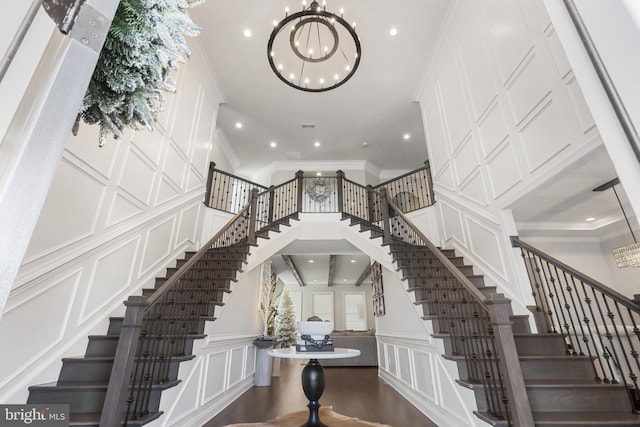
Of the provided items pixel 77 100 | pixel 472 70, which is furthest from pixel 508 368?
pixel 472 70

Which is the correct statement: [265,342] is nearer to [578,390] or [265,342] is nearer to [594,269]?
[578,390]

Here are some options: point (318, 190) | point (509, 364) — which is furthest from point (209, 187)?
point (509, 364)

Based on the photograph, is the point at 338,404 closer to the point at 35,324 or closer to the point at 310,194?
the point at 35,324

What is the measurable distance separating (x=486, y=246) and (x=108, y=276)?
14.3ft

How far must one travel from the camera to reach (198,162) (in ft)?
16.5

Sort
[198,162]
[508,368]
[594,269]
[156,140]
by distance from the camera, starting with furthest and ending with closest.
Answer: [198,162] < [594,269] < [156,140] < [508,368]

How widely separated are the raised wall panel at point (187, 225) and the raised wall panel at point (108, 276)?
1.06 meters

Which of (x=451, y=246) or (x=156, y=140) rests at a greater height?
(x=156, y=140)

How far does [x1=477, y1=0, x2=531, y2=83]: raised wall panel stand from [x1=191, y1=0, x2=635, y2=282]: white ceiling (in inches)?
38.3

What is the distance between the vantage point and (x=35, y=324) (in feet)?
7.09

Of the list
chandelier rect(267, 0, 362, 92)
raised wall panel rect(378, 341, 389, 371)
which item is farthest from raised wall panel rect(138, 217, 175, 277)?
raised wall panel rect(378, 341, 389, 371)

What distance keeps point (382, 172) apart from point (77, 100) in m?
8.63

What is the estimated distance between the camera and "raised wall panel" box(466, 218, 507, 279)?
11.2ft

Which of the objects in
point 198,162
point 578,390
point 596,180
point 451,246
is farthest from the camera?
point 198,162
